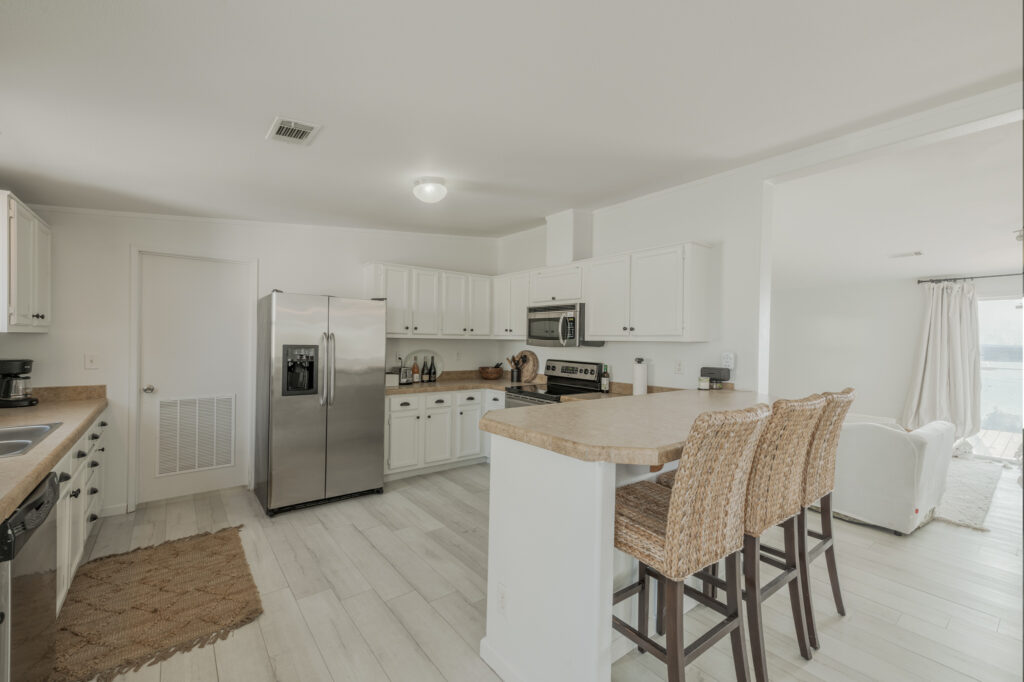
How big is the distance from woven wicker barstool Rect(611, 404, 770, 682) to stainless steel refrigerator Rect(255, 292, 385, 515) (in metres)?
2.74

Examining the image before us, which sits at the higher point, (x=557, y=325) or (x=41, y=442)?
(x=557, y=325)

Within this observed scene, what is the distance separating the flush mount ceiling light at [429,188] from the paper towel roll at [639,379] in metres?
1.94

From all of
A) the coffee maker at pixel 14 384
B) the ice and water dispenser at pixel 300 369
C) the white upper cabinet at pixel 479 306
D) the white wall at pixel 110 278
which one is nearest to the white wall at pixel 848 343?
the white upper cabinet at pixel 479 306

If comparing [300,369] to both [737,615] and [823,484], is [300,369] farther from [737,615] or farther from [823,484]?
[823,484]

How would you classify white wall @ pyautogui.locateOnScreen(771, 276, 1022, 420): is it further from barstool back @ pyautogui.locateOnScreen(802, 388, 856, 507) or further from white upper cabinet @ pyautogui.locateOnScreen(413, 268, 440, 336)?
white upper cabinet @ pyautogui.locateOnScreen(413, 268, 440, 336)

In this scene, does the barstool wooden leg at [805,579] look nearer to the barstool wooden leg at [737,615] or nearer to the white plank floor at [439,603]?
the white plank floor at [439,603]

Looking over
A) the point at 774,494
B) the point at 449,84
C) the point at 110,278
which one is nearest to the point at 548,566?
the point at 774,494

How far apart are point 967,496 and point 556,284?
388 centimetres

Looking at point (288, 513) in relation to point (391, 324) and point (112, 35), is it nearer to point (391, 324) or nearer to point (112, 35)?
point (391, 324)

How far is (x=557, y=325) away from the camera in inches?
168

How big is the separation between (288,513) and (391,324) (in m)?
1.81

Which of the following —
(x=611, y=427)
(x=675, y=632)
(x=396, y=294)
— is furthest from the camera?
(x=396, y=294)

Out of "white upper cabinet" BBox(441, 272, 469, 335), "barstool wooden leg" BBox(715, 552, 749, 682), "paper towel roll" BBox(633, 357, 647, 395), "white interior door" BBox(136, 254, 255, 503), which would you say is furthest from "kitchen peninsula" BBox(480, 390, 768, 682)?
"white interior door" BBox(136, 254, 255, 503)

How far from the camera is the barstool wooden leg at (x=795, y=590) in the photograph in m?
2.12
